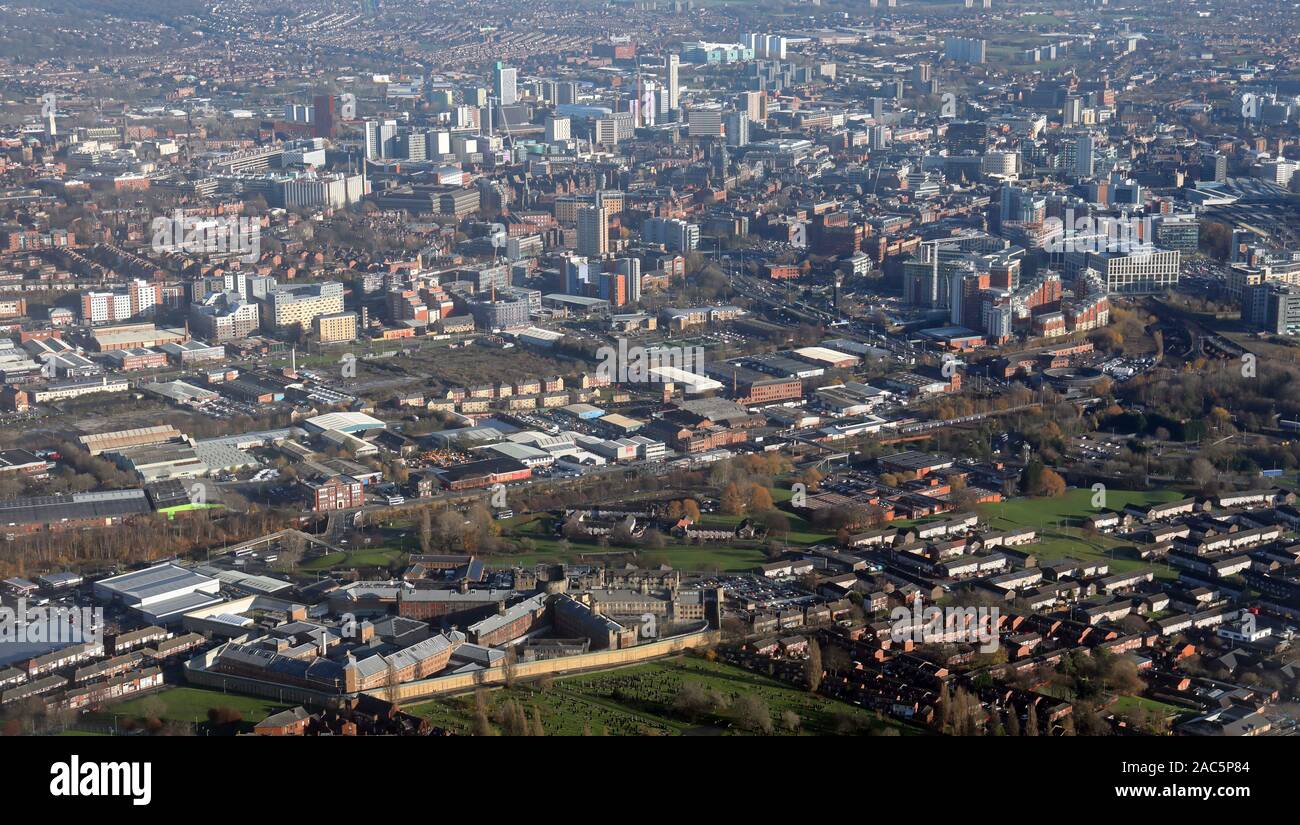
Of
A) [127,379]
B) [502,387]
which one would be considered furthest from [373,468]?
[127,379]

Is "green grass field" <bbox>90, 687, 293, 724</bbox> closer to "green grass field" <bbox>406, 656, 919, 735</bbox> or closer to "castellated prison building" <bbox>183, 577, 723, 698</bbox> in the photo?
"castellated prison building" <bbox>183, 577, 723, 698</bbox>

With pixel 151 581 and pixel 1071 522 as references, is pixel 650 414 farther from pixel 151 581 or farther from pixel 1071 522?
pixel 151 581

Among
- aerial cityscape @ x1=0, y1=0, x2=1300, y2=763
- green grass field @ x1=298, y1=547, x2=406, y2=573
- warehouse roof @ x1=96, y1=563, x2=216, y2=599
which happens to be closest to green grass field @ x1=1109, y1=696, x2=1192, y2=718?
aerial cityscape @ x1=0, y1=0, x2=1300, y2=763

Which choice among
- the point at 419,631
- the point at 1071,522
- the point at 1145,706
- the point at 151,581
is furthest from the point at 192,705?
the point at 1071,522

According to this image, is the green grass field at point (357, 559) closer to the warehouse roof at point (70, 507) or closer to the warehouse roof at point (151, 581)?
the warehouse roof at point (151, 581)

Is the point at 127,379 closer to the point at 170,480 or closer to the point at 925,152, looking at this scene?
the point at 170,480

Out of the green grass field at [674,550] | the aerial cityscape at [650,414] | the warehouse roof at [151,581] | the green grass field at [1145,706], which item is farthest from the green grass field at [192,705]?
the green grass field at [1145,706]
